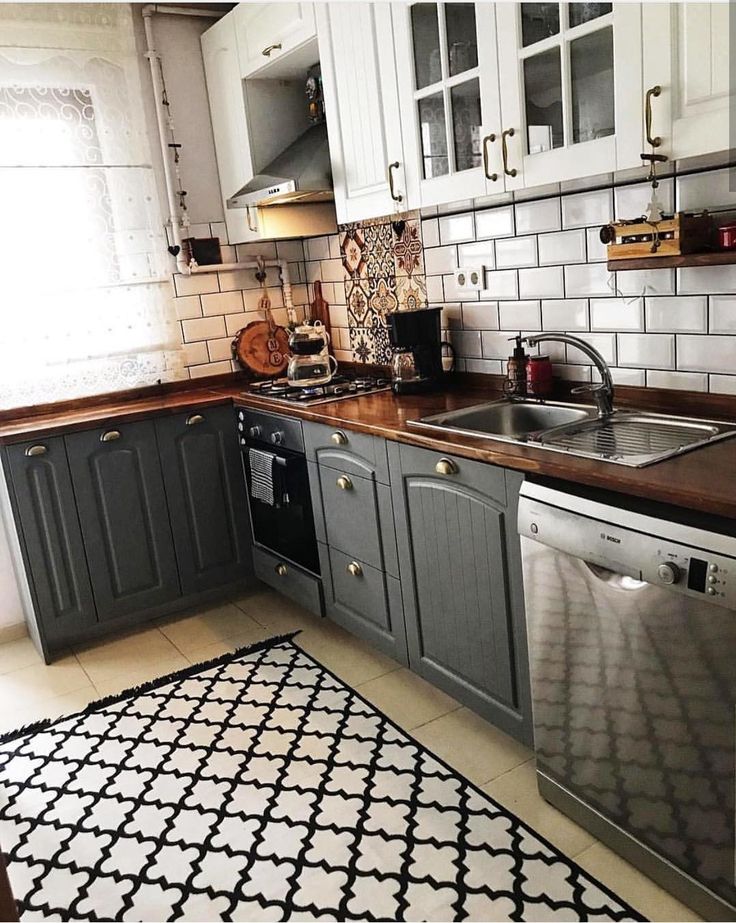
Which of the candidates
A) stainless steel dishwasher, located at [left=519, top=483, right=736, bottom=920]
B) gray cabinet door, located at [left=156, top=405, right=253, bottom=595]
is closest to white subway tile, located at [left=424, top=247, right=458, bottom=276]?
gray cabinet door, located at [left=156, top=405, right=253, bottom=595]

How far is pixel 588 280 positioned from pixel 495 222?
1.48ft

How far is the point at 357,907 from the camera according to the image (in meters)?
1.83

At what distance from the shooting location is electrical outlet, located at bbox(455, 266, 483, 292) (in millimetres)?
2820

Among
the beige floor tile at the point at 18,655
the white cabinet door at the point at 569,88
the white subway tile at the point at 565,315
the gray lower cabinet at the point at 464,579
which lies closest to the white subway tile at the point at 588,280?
the white subway tile at the point at 565,315

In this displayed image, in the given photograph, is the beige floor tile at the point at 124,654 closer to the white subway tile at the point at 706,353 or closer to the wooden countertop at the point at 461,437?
the wooden countertop at the point at 461,437

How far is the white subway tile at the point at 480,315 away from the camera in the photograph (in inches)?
111

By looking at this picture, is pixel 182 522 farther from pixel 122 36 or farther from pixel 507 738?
pixel 122 36

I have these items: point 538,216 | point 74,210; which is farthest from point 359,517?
point 74,210

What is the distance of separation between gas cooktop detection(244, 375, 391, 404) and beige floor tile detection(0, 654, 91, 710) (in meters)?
1.26

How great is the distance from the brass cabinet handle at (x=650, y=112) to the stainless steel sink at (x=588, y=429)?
2.17 feet

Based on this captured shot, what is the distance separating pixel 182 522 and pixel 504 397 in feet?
4.90

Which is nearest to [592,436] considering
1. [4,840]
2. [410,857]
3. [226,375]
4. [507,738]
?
[507,738]

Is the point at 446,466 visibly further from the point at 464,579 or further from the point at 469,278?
the point at 469,278

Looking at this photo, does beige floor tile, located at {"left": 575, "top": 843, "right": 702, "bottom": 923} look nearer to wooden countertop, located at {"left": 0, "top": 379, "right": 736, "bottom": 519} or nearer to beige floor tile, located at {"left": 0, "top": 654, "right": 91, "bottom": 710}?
wooden countertop, located at {"left": 0, "top": 379, "right": 736, "bottom": 519}
